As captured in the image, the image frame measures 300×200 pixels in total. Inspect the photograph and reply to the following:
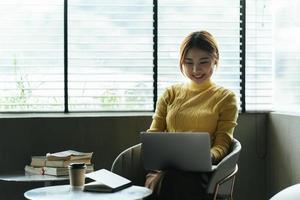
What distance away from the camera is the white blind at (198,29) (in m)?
3.77

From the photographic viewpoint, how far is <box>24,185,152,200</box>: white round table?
7.56 feet

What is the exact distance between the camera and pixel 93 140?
11.7 ft

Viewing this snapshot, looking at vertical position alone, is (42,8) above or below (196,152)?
above

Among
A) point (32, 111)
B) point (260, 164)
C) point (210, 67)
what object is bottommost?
point (260, 164)

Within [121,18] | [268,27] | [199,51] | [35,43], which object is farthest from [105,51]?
[268,27]

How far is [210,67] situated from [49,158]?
3.73 feet

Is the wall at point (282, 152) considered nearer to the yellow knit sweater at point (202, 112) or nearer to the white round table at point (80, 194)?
the yellow knit sweater at point (202, 112)

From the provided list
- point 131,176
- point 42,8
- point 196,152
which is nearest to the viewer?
point 196,152

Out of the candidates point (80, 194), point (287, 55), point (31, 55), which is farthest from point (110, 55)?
point (80, 194)

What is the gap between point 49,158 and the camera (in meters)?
3.10

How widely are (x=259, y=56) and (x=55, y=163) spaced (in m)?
1.74

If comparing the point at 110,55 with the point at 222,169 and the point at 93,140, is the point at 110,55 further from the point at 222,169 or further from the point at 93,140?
the point at 222,169

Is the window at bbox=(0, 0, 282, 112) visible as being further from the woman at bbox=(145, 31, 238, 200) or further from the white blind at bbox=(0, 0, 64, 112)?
the woman at bbox=(145, 31, 238, 200)

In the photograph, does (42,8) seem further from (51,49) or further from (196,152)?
(196,152)
